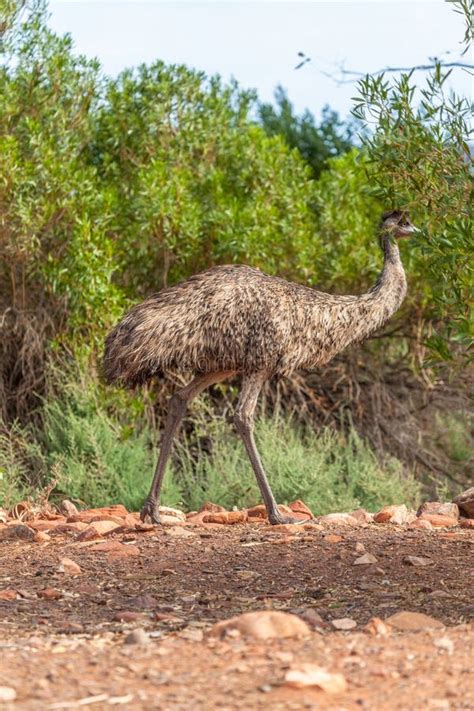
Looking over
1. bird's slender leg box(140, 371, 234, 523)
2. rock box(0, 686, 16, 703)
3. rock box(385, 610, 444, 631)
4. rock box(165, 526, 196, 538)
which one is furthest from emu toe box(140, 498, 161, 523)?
rock box(0, 686, 16, 703)

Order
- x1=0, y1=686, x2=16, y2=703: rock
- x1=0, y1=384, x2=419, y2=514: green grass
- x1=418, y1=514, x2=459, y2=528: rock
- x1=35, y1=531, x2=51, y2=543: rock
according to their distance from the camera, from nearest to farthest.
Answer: x1=0, y1=686, x2=16, y2=703: rock → x1=35, y1=531, x2=51, y2=543: rock → x1=418, y1=514, x2=459, y2=528: rock → x1=0, y1=384, x2=419, y2=514: green grass

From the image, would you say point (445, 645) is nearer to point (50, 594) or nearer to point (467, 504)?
point (50, 594)

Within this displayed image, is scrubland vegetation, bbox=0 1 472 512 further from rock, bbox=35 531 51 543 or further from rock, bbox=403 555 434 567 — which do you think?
rock, bbox=403 555 434 567

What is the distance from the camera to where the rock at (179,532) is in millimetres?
6758

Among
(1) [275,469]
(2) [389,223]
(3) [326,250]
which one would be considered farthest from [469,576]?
(3) [326,250]

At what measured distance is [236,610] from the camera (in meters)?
5.15

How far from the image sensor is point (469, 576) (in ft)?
18.6

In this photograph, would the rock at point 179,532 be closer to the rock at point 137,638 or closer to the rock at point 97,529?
the rock at point 97,529

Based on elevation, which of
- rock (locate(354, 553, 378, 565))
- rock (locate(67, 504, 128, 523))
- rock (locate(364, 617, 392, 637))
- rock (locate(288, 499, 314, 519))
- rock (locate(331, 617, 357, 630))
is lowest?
rock (locate(67, 504, 128, 523))

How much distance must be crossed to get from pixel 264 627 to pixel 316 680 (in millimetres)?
667

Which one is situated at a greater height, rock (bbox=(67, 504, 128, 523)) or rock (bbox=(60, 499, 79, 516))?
rock (bbox=(67, 504, 128, 523))

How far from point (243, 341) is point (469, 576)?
2197mm

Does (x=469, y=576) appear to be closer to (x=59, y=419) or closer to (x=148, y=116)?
(x=59, y=419)

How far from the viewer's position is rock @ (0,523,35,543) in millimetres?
6957
